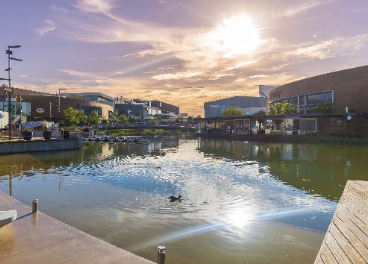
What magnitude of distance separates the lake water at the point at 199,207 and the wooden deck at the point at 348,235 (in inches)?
41.5

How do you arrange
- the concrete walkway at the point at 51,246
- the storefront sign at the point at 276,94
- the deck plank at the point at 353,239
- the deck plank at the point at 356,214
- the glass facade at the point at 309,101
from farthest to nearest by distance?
the storefront sign at the point at 276,94 → the glass facade at the point at 309,101 → the deck plank at the point at 356,214 → the deck plank at the point at 353,239 → the concrete walkway at the point at 51,246

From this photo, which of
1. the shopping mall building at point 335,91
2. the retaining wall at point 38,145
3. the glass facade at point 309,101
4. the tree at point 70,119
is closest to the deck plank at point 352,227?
the retaining wall at point 38,145

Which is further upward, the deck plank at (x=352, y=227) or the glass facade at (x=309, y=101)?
the glass facade at (x=309, y=101)

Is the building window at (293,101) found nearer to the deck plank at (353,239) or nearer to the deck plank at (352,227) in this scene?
the deck plank at (352,227)

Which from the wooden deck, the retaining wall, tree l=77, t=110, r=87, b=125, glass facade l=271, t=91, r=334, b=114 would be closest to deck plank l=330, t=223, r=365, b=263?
the wooden deck

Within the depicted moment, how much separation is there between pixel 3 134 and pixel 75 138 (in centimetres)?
1632

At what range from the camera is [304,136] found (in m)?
61.1

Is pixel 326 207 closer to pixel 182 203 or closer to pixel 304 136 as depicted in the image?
pixel 182 203

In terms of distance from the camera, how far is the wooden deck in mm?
6734

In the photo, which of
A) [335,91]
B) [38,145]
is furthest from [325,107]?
[38,145]

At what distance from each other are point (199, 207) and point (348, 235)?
7.25m

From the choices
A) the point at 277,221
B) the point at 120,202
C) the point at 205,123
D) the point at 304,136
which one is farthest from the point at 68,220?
the point at 205,123

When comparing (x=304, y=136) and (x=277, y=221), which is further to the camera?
(x=304, y=136)

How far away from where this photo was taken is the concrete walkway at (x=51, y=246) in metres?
6.21
